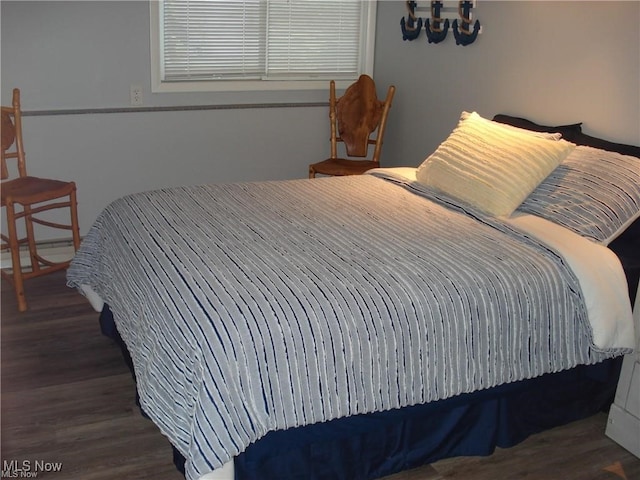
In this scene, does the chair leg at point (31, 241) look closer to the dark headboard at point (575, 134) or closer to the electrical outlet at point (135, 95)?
the electrical outlet at point (135, 95)

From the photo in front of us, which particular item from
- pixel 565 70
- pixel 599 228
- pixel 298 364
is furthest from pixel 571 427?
pixel 565 70

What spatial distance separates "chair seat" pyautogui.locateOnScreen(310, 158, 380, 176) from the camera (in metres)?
4.11

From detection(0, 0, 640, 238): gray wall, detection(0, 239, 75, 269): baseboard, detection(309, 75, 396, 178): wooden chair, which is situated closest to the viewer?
detection(0, 0, 640, 238): gray wall

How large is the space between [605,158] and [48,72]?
2.81m

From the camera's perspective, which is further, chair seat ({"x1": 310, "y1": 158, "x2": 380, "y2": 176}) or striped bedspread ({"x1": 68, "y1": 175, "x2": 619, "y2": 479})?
chair seat ({"x1": 310, "y1": 158, "x2": 380, "y2": 176})

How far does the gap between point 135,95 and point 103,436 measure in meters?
2.20

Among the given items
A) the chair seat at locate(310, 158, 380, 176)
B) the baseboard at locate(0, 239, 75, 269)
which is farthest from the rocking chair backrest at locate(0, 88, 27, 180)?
the chair seat at locate(310, 158, 380, 176)

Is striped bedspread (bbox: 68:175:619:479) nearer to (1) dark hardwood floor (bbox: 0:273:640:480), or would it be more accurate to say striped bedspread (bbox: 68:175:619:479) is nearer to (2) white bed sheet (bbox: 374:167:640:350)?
(2) white bed sheet (bbox: 374:167:640:350)

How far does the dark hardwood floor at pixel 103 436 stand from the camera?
229cm

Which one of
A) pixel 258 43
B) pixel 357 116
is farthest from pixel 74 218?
pixel 357 116

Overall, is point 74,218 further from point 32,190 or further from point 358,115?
point 358,115

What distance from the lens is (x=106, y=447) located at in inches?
92.9

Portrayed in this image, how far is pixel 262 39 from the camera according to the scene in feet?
14.3
